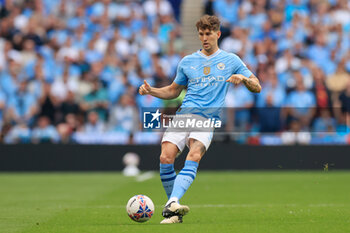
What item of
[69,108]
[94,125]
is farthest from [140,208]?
[69,108]

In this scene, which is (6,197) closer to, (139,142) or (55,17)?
(139,142)

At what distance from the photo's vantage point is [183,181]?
805cm

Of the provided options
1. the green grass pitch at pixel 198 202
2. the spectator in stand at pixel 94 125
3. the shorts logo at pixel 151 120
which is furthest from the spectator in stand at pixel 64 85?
the shorts logo at pixel 151 120

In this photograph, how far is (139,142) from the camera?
19.2m

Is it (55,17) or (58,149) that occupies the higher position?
(55,17)

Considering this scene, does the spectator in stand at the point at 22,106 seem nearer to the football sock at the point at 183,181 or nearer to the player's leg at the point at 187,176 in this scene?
the player's leg at the point at 187,176

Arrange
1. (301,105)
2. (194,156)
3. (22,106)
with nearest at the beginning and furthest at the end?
(194,156)
(301,105)
(22,106)

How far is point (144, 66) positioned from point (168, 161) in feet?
40.5

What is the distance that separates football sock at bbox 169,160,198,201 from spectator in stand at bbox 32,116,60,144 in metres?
11.2

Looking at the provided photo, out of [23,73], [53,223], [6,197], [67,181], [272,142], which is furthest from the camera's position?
[23,73]

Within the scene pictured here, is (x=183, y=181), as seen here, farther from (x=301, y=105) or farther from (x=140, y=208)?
(x=301, y=105)

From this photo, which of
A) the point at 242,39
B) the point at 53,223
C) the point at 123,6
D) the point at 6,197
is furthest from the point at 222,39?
the point at 53,223

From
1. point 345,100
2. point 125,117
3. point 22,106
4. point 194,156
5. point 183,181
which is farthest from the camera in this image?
point 22,106

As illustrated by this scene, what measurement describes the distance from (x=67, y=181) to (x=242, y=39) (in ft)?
23.3
